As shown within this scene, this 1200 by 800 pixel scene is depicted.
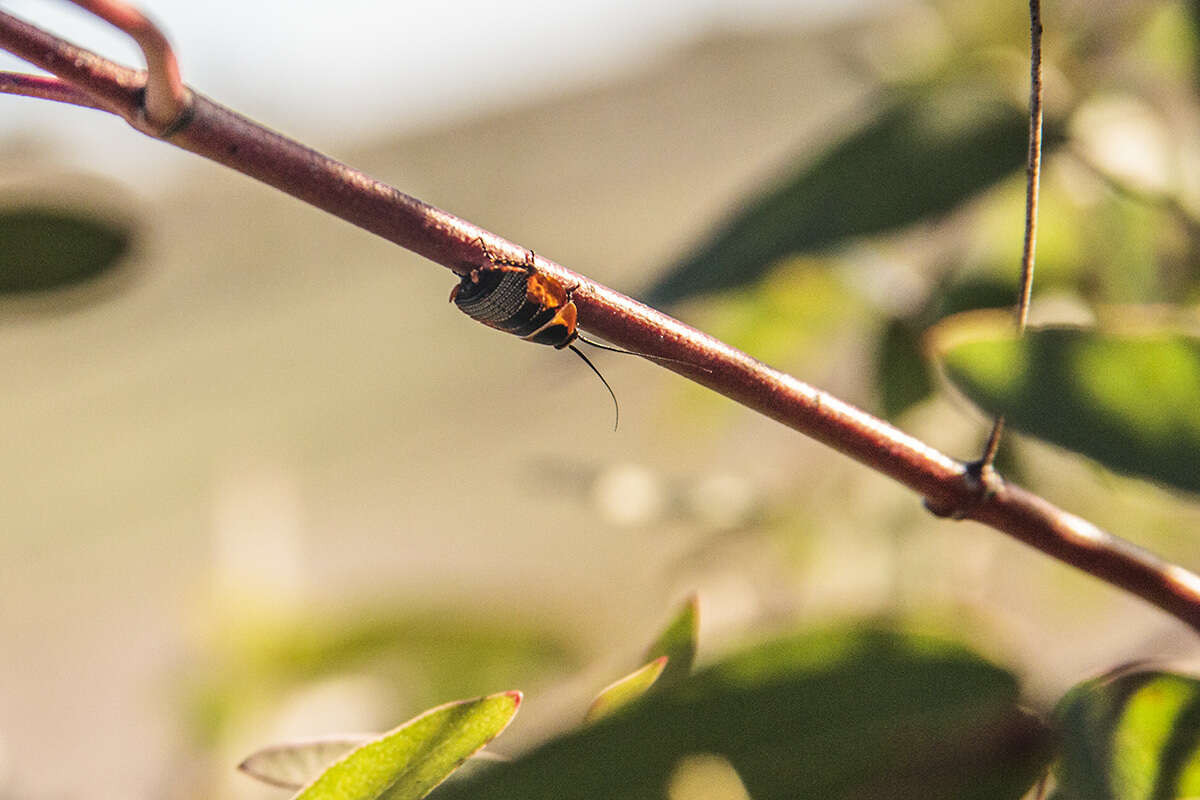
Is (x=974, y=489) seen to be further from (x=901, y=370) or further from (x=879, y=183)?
(x=901, y=370)

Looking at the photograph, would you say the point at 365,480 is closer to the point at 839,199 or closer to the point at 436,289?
the point at 436,289

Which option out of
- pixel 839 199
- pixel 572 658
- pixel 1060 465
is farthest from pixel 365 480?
pixel 839 199

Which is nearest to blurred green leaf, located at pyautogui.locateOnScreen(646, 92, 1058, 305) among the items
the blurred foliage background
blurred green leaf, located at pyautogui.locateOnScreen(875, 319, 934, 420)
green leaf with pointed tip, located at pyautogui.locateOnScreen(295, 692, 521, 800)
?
the blurred foliage background

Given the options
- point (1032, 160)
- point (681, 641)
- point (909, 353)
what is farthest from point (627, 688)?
point (909, 353)

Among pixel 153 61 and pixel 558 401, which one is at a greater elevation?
pixel 558 401

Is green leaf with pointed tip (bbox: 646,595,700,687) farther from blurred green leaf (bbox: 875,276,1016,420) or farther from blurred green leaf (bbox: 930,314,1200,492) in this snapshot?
blurred green leaf (bbox: 875,276,1016,420)

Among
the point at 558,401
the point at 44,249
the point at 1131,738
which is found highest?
the point at 558,401

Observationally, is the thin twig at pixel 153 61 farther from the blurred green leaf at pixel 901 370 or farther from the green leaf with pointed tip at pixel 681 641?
the blurred green leaf at pixel 901 370
